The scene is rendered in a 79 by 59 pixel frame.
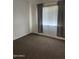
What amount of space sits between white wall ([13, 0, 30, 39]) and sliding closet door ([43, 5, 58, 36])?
4.35 feet

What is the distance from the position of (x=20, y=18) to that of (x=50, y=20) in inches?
77.8

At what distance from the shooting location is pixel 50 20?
7980 millimetres

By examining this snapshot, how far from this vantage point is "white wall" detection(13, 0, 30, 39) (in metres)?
6.73

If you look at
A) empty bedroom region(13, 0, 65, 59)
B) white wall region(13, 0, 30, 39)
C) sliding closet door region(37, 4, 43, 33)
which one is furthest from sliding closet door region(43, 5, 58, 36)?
white wall region(13, 0, 30, 39)

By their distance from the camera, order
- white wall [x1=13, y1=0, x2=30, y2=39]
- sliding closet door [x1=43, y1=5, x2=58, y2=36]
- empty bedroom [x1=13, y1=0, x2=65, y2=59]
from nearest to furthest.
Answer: white wall [x1=13, y1=0, x2=30, y2=39] → empty bedroom [x1=13, y1=0, x2=65, y2=59] → sliding closet door [x1=43, y1=5, x2=58, y2=36]

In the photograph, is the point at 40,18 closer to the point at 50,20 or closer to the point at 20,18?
the point at 50,20

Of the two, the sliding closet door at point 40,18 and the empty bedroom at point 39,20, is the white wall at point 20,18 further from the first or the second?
the sliding closet door at point 40,18

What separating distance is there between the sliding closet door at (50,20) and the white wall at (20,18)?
133 centimetres

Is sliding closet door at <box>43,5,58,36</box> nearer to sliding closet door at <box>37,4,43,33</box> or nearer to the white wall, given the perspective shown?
sliding closet door at <box>37,4,43,33</box>

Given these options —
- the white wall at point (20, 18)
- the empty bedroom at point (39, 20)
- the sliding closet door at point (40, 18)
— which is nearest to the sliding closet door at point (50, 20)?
the empty bedroom at point (39, 20)
